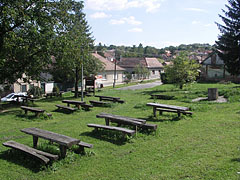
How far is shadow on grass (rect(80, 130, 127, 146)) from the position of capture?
8.40 metres

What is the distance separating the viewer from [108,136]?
902 centimetres

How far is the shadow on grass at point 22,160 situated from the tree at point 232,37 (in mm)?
30674

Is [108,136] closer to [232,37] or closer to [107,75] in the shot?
[232,37]

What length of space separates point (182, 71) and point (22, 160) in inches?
873

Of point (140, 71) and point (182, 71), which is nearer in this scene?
point (182, 71)

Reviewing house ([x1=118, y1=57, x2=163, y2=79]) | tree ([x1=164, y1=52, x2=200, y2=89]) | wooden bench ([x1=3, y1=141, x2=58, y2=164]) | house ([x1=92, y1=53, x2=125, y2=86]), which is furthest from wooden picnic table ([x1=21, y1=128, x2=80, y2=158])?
house ([x1=118, y1=57, x2=163, y2=79])

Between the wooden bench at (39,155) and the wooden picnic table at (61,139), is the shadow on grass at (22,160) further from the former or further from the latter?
the wooden picnic table at (61,139)

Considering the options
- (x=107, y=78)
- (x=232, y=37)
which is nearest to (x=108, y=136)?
(x=232, y=37)

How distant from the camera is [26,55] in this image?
16.2 meters

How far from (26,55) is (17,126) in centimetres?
634

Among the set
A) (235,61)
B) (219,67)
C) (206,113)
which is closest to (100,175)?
(206,113)

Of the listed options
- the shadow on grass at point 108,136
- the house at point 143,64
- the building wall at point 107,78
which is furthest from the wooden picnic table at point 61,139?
the house at point 143,64

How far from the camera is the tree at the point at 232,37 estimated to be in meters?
30.7

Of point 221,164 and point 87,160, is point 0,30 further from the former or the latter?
point 221,164
